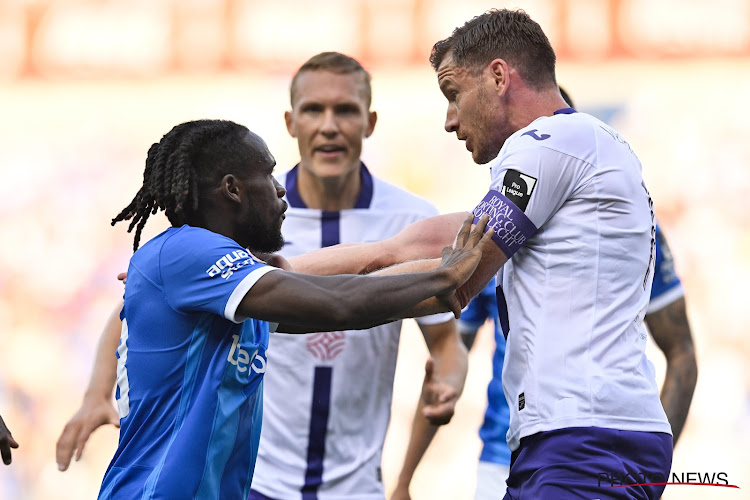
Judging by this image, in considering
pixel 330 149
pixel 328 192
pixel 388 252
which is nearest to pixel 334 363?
pixel 328 192

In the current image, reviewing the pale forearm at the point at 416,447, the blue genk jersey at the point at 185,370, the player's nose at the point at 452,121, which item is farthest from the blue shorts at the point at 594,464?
the pale forearm at the point at 416,447

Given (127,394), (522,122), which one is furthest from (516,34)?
(127,394)

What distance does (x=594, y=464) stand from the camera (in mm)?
2938

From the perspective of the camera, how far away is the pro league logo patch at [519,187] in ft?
9.97

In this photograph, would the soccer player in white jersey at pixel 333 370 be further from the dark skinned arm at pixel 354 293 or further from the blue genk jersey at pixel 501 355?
the dark skinned arm at pixel 354 293

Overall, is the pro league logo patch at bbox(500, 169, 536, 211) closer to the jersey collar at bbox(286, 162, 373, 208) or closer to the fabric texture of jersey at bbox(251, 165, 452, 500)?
the fabric texture of jersey at bbox(251, 165, 452, 500)

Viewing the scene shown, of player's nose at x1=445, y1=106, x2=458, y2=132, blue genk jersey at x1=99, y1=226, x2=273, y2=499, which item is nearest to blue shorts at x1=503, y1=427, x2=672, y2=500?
blue genk jersey at x1=99, y1=226, x2=273, y2=499

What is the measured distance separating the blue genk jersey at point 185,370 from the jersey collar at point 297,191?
2098 mm

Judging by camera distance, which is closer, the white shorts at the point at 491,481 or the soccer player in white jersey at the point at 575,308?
the soccer player in white jersey at the point at 575,308

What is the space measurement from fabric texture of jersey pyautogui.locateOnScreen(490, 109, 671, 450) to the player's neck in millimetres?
2021

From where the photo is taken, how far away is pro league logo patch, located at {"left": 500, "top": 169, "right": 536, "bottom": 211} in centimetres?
304

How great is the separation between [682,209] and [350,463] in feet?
12.2

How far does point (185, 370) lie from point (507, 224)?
875 mm

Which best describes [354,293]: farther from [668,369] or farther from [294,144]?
[294,144]
